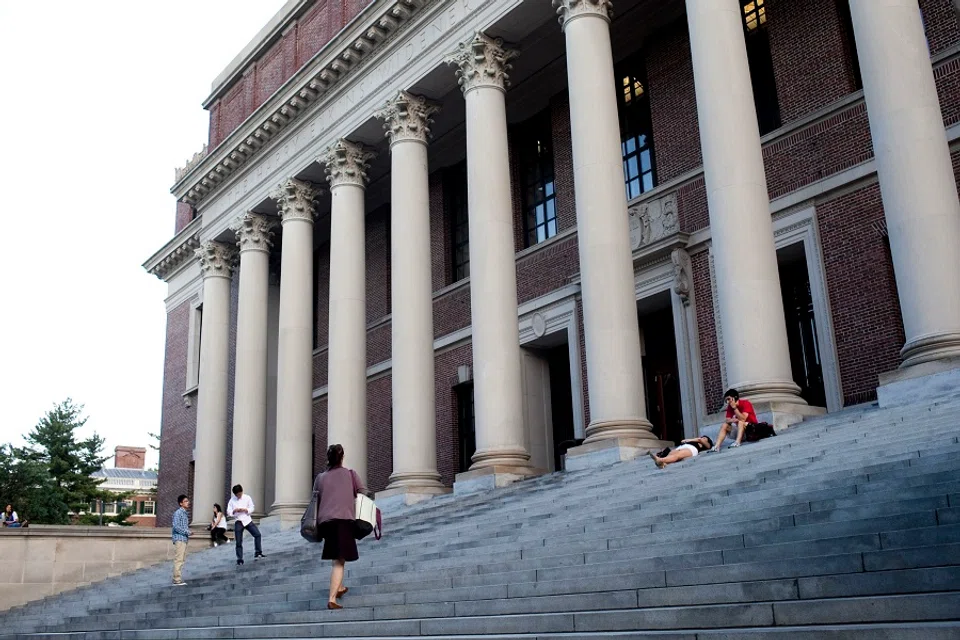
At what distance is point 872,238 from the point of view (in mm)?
19688

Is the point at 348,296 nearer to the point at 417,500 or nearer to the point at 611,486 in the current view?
the point at 417,500

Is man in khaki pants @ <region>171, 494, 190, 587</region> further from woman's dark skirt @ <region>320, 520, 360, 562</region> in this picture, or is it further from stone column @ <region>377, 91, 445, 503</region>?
woman's dark skirt @ <region>320, 520, 360, 562</region>

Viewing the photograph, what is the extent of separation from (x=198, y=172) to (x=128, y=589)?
17.0 meters

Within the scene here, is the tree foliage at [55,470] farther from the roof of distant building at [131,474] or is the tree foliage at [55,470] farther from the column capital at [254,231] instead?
the roof of distant building at [131,474]

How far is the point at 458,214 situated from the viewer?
3181 centimetres

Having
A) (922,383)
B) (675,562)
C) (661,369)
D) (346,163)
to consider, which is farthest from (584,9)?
(675,562)

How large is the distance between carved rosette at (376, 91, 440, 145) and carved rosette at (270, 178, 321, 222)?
5.15 metres

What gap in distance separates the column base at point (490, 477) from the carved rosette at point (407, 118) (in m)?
9.24

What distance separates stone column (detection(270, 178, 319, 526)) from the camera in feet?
88.7

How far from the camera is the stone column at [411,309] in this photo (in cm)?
2270

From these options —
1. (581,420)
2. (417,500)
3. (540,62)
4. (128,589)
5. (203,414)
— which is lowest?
(128,589)

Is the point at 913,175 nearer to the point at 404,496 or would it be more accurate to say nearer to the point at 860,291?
the point at 860,291

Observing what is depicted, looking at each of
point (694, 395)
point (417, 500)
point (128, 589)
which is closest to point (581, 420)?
point (694, 395)

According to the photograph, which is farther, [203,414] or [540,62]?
[203,414]
